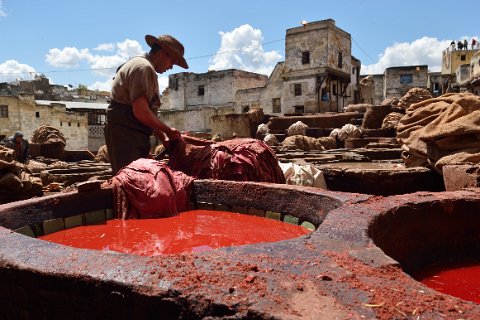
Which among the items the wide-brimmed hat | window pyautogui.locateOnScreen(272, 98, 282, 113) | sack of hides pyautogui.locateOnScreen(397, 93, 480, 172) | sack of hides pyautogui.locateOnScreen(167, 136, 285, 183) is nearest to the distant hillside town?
window pyautogui.locateOnScreen(272, 98, 282, 113)

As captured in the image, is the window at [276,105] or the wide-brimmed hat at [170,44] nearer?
the wide-brimmed hat at [170,44]

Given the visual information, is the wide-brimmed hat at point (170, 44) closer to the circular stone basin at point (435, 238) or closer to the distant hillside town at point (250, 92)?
the circular stone basin at point (435, 238)

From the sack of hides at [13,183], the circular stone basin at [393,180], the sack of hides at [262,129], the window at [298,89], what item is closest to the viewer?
the circular stone basin at [393,180]

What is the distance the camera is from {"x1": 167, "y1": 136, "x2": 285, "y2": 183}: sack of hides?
9.48 ft

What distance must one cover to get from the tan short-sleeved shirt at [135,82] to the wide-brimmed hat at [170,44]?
0.48 feet

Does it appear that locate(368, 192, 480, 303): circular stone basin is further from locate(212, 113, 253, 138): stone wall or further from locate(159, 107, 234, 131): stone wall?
locate(159, 107, 234, 131): stone wall

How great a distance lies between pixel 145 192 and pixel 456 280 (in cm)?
167

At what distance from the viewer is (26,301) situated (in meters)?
1.09

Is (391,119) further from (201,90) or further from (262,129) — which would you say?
(201,90)

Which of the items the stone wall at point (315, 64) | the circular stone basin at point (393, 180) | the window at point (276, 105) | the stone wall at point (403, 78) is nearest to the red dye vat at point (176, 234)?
the circular stone basin at point (393, 180)

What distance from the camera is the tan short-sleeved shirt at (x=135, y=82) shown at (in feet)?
9.82

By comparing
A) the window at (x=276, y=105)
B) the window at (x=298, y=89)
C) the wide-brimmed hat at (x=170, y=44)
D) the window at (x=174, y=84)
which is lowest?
the wide-brimmed hat at (x=170, y=44)

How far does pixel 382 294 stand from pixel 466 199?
1.29m

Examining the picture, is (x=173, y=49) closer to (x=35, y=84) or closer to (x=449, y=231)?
(x=449, y=231)
